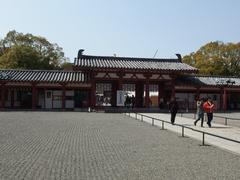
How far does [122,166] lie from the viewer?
8641mm

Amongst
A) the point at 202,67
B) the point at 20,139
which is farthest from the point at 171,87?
the point at 20,139

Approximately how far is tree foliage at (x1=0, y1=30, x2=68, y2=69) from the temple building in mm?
12081

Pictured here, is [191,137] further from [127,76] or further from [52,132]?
[127,76]

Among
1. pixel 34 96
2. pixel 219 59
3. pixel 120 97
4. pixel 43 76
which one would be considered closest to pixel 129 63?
pixel 120 97

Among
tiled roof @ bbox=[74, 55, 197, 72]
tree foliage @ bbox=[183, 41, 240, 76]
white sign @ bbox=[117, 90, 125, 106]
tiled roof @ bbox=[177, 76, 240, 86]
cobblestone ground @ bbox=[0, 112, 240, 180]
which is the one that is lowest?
cobblestone ground @ bbox=[0, 112, 240, 180]

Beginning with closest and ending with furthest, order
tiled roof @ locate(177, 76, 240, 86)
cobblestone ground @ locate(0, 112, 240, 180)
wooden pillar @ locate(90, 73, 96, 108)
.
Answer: cobblestone ground @ locate(0, 112, 240, 180) < wooden pillar @ locate(90, 73, 96, 108) < tiled roof @ locate(177, 76, 240, 86)

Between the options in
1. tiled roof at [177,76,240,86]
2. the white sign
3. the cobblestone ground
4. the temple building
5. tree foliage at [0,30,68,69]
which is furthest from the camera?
tree foliage at [0,30,68,69]

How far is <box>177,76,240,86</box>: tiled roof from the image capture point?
37438 millimetres

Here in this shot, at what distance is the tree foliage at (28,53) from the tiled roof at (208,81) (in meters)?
20.9

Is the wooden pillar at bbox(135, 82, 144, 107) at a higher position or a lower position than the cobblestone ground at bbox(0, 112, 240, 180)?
higher

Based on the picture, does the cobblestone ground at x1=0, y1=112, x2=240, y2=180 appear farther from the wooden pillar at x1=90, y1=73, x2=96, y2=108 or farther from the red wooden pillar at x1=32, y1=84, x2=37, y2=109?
the red wooden pillar at x1=32, y1=84, x2=37, y2=109

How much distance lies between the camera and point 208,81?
38688mm

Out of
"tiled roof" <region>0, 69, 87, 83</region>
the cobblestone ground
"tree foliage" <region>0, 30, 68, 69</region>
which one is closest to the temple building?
"tiled roof" <region>0, 69, 87, 83</region>

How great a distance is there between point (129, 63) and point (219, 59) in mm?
21752
